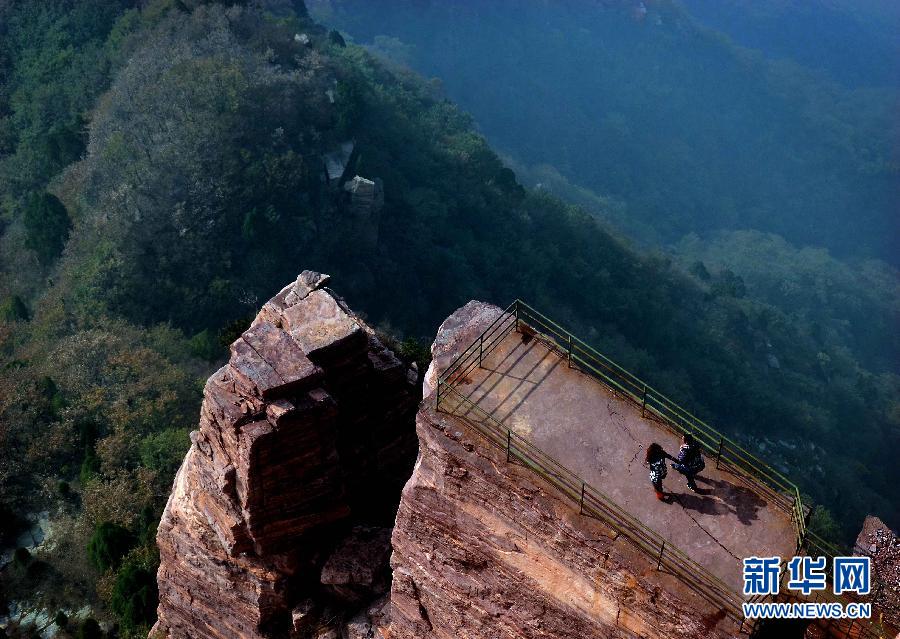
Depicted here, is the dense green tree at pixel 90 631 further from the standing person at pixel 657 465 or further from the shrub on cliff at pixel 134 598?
the standing person at pixel 657 465

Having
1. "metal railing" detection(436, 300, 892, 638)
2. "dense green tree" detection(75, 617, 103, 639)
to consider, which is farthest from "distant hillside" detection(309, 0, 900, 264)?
"metal railing" detection(436, 300, 892, 638)

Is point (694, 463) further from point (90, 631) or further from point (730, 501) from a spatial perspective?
point (90, 631)

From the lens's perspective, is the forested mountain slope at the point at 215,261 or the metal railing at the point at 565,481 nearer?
the metal railing at the point at 565,481

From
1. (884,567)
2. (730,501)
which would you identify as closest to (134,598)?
(730,501)

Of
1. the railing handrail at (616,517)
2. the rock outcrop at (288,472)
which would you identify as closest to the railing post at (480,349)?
the railing handrail at (616,517)

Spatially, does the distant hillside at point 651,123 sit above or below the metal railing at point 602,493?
above

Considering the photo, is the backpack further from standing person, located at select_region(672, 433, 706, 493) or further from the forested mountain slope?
the forested mountain slope

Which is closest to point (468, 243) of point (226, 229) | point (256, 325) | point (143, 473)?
point (226, 229)
